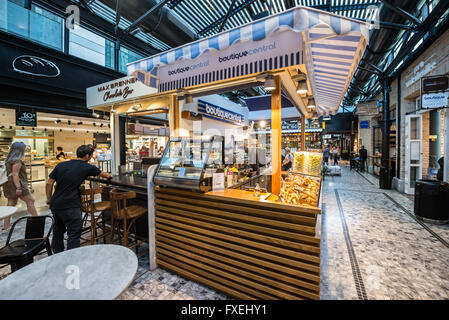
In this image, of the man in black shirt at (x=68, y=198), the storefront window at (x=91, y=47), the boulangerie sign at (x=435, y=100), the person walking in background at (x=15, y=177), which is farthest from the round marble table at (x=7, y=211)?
the boulangerie sign at (x=435, y=100)

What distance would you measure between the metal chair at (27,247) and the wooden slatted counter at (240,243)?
131 cm

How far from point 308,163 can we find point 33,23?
27.8 feet

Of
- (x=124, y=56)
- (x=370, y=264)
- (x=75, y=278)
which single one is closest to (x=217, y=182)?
(x=75, y=278)

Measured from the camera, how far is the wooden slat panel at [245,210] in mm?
1822

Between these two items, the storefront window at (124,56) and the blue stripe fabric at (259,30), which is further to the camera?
the storefront window at (124,56)

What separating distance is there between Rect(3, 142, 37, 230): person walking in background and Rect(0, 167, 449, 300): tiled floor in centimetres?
75

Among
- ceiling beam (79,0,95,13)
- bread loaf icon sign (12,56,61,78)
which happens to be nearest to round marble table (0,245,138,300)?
bread loaf icon sign (12,56,61,78)

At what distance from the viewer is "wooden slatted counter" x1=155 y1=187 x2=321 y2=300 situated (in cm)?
183

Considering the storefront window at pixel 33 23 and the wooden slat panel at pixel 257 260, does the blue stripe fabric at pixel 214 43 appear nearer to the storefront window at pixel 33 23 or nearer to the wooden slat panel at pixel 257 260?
the wooden slat panel at pixel 257 260

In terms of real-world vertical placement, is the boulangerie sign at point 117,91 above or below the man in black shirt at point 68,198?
above

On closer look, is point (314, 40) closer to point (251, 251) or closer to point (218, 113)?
point (251, 251)

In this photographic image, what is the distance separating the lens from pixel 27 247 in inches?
85.4

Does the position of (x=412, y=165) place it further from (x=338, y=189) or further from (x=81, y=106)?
(x=81, y=106)

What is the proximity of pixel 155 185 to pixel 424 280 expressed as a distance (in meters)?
3.76
